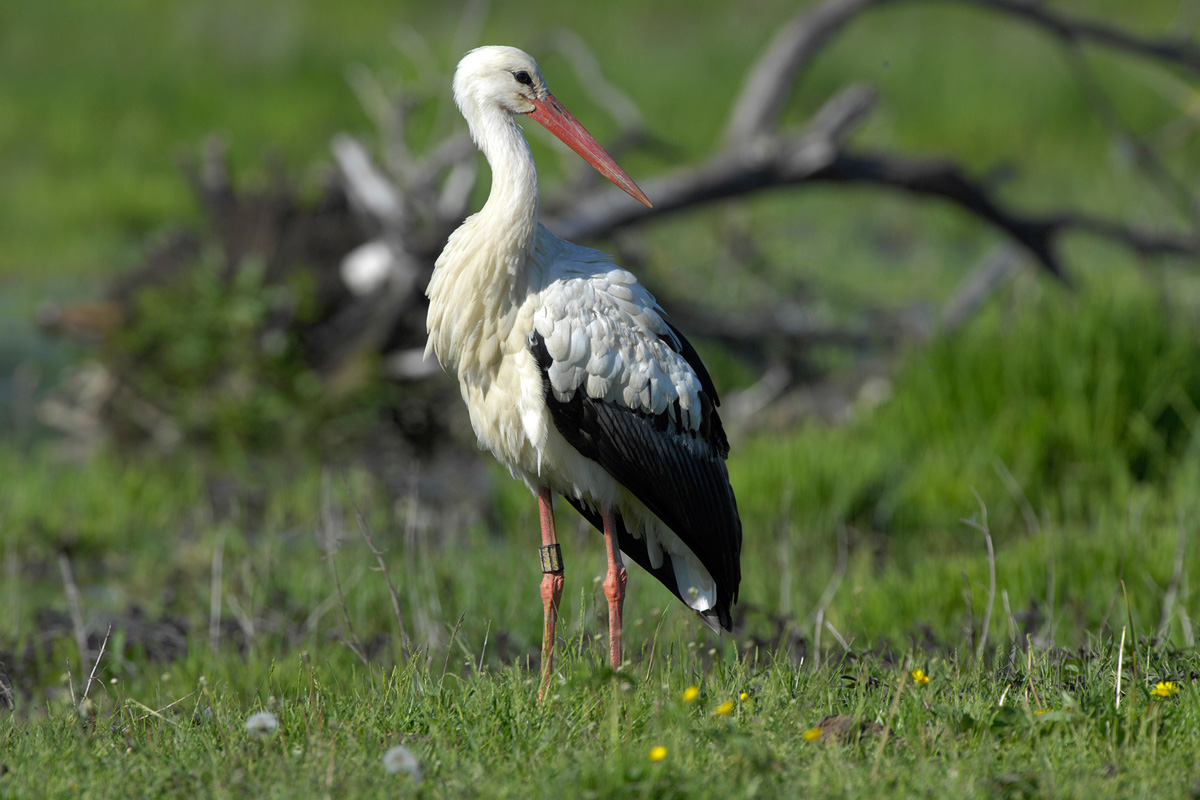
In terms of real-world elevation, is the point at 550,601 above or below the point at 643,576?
above

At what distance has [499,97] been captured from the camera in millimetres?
3578

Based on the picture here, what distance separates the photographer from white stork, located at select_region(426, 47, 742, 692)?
3430mm

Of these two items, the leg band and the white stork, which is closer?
the white stork

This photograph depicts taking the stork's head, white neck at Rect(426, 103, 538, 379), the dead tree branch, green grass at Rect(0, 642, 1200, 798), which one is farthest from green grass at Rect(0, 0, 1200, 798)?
the stork's head

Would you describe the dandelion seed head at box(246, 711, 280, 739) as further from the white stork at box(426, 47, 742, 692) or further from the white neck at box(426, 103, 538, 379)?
the white neck at box(426, 103, 538, 379)

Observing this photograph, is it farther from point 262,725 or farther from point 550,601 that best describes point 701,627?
point 262,725

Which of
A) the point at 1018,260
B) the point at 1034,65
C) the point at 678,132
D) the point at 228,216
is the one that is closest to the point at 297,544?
the point at 228,216

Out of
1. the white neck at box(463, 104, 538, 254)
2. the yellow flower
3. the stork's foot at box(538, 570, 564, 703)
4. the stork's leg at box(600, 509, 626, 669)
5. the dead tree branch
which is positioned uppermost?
the dead tree branch

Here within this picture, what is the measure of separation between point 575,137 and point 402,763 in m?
2.06

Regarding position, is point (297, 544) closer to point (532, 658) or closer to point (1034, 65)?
point (532, 658)

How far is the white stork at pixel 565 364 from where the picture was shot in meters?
3.43

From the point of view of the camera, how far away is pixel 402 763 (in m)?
2.31

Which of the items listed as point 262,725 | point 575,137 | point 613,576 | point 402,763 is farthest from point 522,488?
point 402,763

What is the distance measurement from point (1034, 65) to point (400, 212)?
38.5ft
